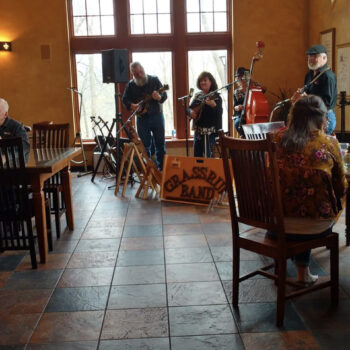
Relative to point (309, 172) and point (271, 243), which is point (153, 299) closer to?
point (271, 243)

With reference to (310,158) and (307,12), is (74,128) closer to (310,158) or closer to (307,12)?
(307,12)

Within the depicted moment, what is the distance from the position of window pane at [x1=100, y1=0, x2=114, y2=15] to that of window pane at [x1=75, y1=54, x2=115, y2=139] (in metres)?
0.67

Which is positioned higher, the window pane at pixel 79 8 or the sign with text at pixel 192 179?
the window pane at pixel 79 8

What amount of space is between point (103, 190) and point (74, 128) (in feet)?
6.43

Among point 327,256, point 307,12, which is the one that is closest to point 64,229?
point 327,256

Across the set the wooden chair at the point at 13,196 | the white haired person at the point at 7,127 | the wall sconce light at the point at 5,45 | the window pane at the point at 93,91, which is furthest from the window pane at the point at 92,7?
the wooden chair at the point at 13,196

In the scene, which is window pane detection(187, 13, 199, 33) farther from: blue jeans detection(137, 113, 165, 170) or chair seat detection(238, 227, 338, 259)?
chair seat detection(238, 227, 338, 259)

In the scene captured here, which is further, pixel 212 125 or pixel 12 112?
pixel 12 112

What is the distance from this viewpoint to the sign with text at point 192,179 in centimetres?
515

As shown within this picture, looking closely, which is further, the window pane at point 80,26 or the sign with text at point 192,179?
the window pane at point 80,26

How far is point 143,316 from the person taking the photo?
8.76 ft

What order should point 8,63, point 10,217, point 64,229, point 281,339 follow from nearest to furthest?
1. point 281,339
2. point 10,217
3. point 64,229
4. point 8,63

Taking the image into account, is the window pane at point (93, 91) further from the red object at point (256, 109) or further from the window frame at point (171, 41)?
the red object at point (256, 109)

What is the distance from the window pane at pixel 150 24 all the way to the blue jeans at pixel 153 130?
71.3 inches
